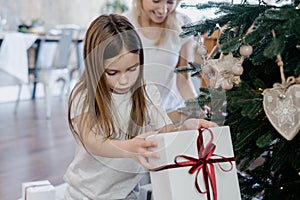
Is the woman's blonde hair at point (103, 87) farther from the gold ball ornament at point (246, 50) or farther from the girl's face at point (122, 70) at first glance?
the gold ball ornament at point (246, 50)

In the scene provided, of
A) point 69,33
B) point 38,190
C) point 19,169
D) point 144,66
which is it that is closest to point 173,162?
point 144,66

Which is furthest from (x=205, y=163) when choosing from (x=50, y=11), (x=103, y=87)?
(x=50, y=11)

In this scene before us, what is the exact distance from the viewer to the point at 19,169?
8.18ft

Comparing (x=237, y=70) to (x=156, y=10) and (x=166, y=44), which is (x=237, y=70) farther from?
(x=156, y=10)

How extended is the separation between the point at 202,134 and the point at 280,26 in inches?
10.6

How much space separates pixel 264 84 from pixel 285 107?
0.07 meters

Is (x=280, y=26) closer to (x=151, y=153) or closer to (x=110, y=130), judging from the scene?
(x=151, y=153)

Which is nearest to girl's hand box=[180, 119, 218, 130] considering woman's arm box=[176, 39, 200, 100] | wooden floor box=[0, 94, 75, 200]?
woman's arm box=[176, 39, 200, 100]

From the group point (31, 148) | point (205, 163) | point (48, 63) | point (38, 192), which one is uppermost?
point (48, 63)

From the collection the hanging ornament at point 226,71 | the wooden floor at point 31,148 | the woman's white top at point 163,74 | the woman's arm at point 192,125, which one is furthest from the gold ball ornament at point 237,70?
the wooden floor at point 31,148

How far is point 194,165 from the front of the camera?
0.91 metres

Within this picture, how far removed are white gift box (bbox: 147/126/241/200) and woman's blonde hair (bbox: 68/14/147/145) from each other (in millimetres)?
239

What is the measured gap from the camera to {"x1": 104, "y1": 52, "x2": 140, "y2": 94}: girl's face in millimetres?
1090

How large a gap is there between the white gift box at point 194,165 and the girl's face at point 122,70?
9.3 inches
